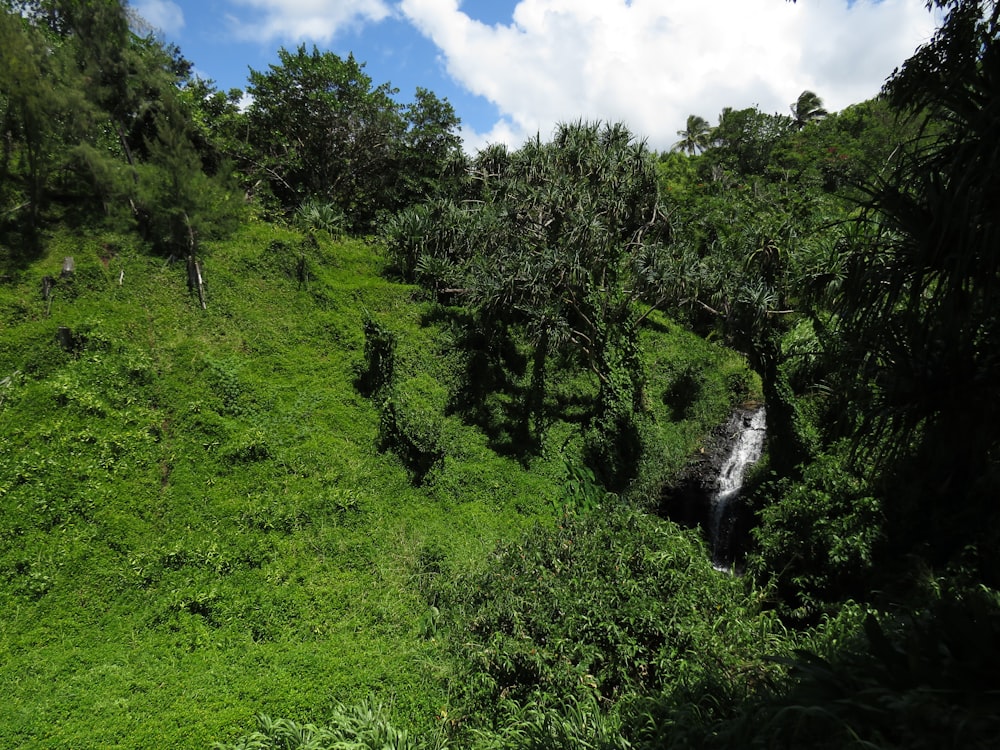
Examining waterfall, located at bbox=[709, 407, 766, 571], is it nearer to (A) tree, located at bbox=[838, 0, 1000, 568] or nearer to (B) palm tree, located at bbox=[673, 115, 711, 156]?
(A) tree, located at bbox=[838, 0, 1000, 568]

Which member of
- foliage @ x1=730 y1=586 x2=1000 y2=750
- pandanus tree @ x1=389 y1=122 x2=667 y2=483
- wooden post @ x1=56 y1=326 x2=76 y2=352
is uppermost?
pandanus tree @ x1=389 y1=122 x2=667 y2=483

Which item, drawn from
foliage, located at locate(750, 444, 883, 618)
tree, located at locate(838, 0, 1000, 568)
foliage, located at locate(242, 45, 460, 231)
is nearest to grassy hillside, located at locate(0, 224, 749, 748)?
foliage, located at locate(750, 444, 883, 618)

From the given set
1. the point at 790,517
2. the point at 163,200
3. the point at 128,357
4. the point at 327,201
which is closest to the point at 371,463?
the point at 128,357

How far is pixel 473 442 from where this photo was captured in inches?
534

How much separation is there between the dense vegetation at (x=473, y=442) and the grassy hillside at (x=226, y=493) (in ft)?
0.20

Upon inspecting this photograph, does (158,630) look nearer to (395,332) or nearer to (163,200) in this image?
(395,332)

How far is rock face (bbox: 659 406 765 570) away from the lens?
12.8 meters

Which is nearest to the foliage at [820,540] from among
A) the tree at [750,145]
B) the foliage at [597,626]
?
the foliage at [597,626]

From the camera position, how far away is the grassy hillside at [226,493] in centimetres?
656

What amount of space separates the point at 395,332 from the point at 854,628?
13.7 meters

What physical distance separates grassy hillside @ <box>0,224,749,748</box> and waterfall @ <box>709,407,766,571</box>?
1189 mm

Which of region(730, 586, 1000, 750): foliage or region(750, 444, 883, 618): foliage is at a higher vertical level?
region(750, 444, 883, 618): foliage

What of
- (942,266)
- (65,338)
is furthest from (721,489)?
(65,338)

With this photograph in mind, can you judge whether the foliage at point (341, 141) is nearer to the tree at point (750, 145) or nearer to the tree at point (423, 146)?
the tree at point (423, 146)
